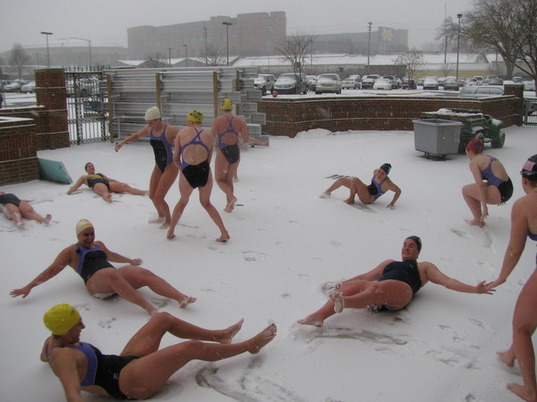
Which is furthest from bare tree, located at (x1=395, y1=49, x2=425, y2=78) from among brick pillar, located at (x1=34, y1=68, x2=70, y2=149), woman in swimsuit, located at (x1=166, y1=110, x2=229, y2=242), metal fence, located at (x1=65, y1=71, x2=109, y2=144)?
woman in swimsuit, located at (x1=166, y1=110, x2=229, y2=242)

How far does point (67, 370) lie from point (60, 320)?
0.32m

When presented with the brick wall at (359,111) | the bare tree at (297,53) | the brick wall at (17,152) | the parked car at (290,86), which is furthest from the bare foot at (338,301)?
the bare tree at (297,53)

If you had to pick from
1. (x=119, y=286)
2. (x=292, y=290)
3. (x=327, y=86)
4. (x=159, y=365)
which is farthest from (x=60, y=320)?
(x=327, y=86)

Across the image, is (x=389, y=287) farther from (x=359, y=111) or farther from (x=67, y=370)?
(x=359, y=111)

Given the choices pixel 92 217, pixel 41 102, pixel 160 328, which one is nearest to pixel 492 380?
pixel 160 328

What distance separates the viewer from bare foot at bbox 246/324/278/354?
155 inches

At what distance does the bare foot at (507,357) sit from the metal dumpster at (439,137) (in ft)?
28.1

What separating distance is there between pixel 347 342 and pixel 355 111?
44.8 ft

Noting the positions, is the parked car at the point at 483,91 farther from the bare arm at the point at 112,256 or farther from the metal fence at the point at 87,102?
the bare arm at the point at 112,256

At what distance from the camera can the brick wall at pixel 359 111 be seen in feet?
52.0

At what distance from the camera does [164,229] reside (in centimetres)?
688

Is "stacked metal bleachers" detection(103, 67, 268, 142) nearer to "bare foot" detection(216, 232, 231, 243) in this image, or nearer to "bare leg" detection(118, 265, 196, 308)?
"bare foot" detection(216, 232, 231, 243)

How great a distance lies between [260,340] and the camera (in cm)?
397

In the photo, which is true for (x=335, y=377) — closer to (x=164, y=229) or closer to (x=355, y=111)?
(x=164, y=229)
